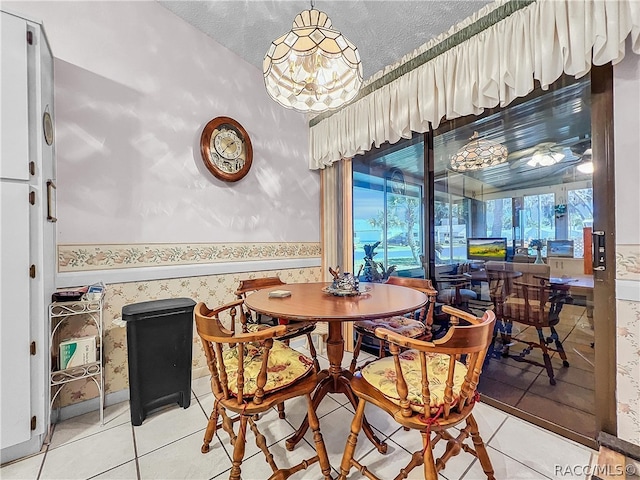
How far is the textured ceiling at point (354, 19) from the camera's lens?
2080 mm

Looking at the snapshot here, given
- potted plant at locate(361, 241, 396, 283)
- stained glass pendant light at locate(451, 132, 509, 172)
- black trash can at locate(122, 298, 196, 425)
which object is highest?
stained glass pendant light at locate(451, 132, 509, 172)

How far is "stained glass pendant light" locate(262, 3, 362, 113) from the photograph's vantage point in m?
1.52

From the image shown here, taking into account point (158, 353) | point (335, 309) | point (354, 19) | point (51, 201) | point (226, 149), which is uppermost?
point (354, 19)

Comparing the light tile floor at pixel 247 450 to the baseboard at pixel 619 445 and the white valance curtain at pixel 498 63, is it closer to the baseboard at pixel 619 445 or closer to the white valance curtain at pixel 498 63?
the baseboard at pixel 619 445

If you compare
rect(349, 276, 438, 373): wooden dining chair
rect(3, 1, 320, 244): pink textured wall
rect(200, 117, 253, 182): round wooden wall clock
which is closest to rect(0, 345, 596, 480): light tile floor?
rect(349, 276, 438, 373): wooden dining chair

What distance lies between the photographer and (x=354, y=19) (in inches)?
87.9

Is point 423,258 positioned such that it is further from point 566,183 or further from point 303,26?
point 303,26

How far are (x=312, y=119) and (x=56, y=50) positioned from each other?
2233 millimetres

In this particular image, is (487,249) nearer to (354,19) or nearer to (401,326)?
(401,326)

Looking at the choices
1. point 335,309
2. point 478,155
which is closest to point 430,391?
point 335,309

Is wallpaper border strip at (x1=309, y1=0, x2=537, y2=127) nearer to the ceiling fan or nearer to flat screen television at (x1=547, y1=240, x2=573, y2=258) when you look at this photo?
the ceiling fan

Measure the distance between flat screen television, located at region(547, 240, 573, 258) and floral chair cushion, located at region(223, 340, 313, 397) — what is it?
1747 mm

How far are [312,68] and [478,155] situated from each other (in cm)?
146

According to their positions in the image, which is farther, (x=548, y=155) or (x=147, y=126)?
(x=147, y=126)
